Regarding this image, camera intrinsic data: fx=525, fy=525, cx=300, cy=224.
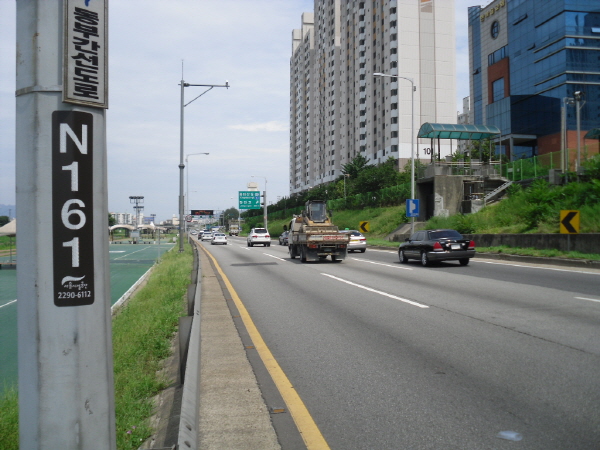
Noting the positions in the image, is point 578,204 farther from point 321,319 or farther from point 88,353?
point 88,353

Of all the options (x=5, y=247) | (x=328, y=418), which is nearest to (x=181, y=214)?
(x=328, y=418)

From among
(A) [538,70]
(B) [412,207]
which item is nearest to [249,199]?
(A) [538,70]

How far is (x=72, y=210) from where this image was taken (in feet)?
8.24

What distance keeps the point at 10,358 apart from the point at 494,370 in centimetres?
900

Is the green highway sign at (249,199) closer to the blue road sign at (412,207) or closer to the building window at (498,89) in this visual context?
the building window at (498,89)

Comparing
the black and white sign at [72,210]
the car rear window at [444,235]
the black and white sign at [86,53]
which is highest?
the black and white sign at [86,53]

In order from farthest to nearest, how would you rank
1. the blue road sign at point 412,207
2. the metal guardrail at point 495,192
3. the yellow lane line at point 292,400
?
the metal guardrail at point 495,192 < the blue road sign at point 412,207 < the yellow lane line at point 292,400

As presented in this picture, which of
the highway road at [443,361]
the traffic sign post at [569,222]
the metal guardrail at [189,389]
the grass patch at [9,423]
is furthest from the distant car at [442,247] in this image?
the grass patch at [9,423]

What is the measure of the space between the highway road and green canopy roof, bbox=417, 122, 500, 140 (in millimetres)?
26875

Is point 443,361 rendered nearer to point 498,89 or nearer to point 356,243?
point 356,243

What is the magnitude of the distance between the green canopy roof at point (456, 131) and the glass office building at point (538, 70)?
21.2 metres

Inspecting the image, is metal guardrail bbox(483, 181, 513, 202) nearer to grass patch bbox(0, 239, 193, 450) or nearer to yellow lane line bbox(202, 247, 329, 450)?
grass patch bbox(0, 239, 193, 450)

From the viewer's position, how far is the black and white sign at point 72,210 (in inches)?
98.1

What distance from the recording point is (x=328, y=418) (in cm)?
488
